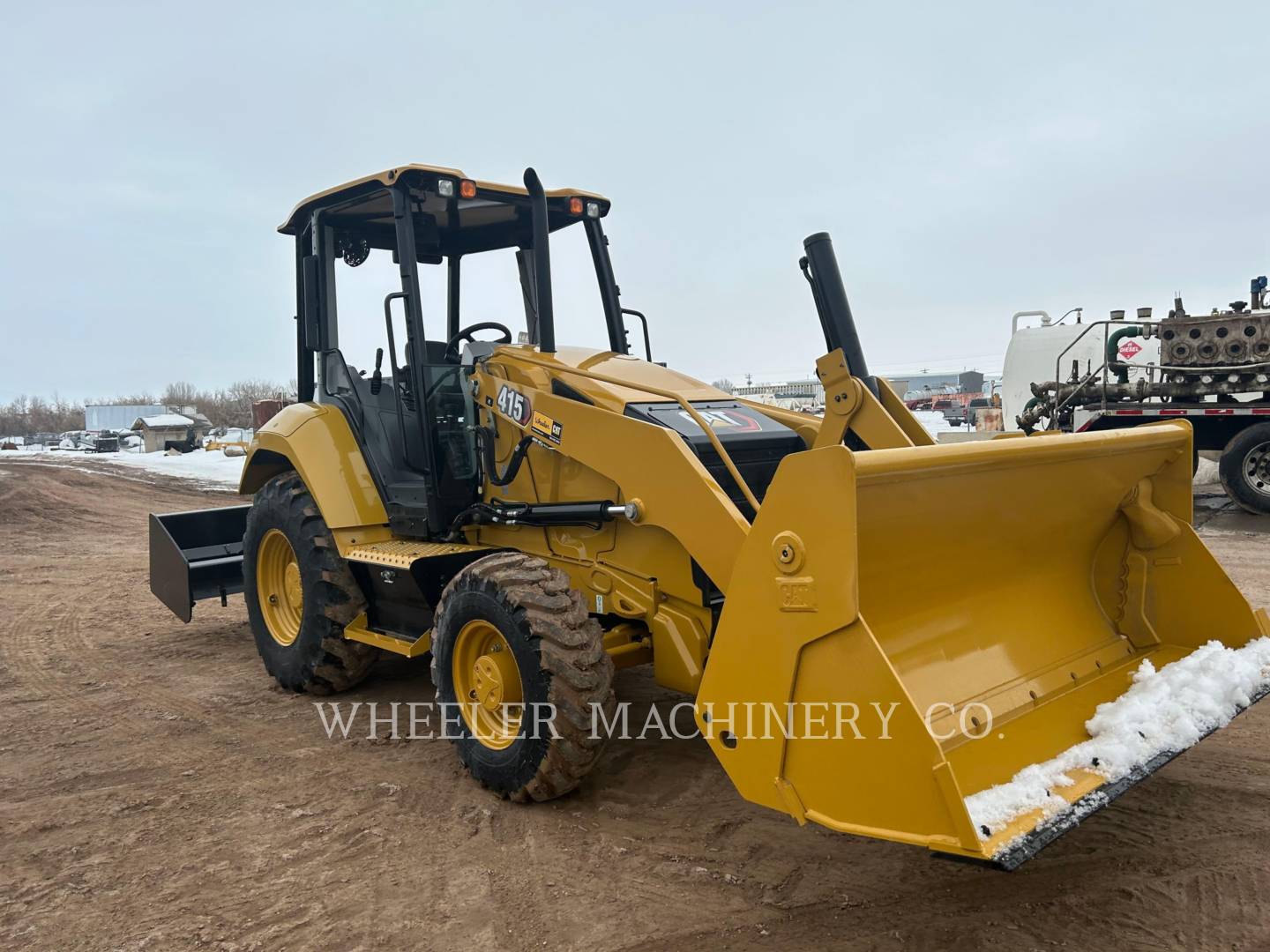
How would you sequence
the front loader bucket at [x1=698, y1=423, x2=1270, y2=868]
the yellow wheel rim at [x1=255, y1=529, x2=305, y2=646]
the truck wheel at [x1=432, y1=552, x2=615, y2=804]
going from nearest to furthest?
the front loader bucket at [x1=698, y1=423, x2=1270, y2=868], the truck wheel at [x1=432, y1=552, x2=615, y2=804], the yellow wheel rim at [x1=255, y1=529, x2=305, y2=646]

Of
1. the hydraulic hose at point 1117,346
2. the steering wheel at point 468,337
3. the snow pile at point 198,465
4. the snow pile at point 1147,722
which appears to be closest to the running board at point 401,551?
the steering wheel at point 468,337

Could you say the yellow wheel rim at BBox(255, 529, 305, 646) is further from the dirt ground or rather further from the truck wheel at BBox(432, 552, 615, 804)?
the truck wheel at BBox(432, 552, 615, 804)

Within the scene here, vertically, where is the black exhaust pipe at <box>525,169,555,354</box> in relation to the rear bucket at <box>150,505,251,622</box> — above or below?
above

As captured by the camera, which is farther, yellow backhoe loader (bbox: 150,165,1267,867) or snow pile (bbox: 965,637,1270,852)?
yellow backhoe loader (bbox: 150,165,1267,867)

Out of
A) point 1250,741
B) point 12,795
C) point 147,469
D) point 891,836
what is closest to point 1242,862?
point 1250,741

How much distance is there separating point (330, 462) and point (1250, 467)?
11.2m

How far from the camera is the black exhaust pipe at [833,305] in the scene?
3.82m

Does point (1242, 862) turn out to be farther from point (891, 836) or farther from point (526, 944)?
point (526, 944)

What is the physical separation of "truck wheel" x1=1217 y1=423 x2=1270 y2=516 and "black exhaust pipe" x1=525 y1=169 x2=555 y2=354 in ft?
33.2

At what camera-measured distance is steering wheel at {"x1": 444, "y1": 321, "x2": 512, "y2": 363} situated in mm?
5004

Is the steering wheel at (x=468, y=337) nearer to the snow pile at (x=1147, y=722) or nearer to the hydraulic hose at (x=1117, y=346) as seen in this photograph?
the snow pile at (x=1147, y=722)

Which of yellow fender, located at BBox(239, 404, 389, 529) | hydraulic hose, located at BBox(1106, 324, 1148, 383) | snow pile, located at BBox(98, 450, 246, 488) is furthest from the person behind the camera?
snow pile, located at BBox(98, 450, 246, 488)

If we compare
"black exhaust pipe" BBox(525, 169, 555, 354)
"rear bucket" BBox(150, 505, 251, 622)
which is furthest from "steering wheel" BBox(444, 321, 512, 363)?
"rear bucket" BBox(150, 505, 251, 622)

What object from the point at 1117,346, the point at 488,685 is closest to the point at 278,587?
the point at 488,685
